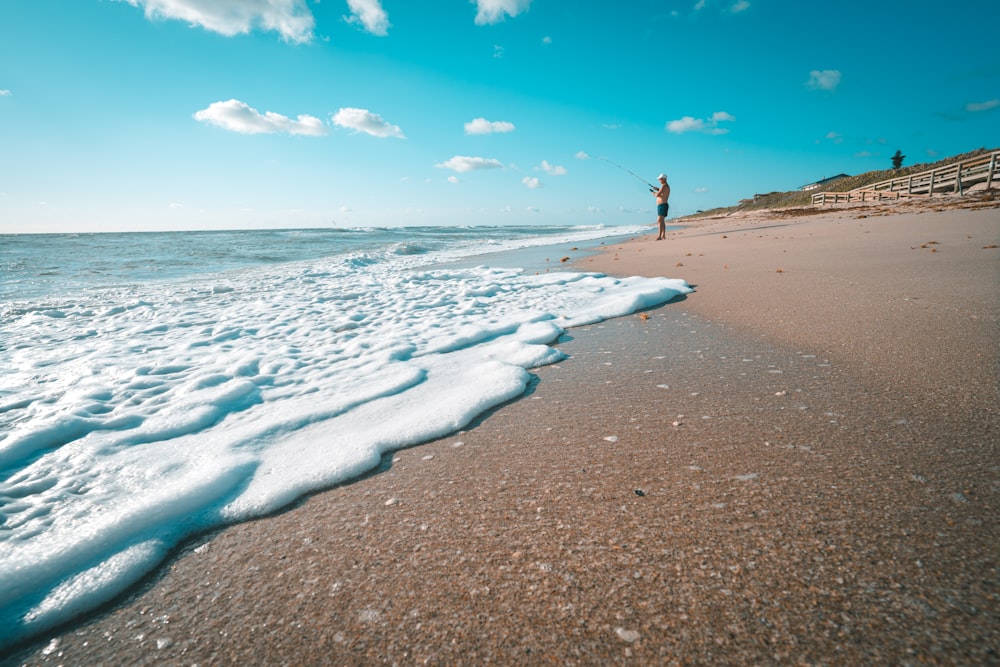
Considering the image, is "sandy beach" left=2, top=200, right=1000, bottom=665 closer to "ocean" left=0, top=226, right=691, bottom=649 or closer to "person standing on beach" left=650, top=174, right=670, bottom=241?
"ocean" left=0, top=226, right=691, bottom=649

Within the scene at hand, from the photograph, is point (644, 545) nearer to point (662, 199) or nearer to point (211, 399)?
point (211, 399)

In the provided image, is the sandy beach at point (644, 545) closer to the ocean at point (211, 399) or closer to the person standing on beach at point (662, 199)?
the ocean at point (211, 399)

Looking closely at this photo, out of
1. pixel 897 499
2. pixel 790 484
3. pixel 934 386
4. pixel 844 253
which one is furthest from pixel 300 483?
pixel 844 253

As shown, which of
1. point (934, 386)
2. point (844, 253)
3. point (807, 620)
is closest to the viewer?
point (807, 620)

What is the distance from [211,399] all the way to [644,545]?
92.7 inches

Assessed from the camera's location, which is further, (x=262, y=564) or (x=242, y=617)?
(x=262, y=564)

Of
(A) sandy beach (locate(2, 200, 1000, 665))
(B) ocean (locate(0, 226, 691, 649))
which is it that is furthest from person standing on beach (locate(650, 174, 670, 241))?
(A) sandy beach (locate(2, 200, 1000, 665))

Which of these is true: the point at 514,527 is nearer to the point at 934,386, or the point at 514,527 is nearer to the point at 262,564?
the point at 262,564

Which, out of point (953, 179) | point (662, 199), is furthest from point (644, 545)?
point (953, 179)

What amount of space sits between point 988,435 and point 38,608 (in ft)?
9.39

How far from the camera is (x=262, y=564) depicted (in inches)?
46.2

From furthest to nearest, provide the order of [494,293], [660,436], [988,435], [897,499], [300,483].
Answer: [494,293]
[660,436]
[300,483]
[988,435]
[897,499]

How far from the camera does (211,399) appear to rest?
235cm

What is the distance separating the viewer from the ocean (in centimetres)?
131
